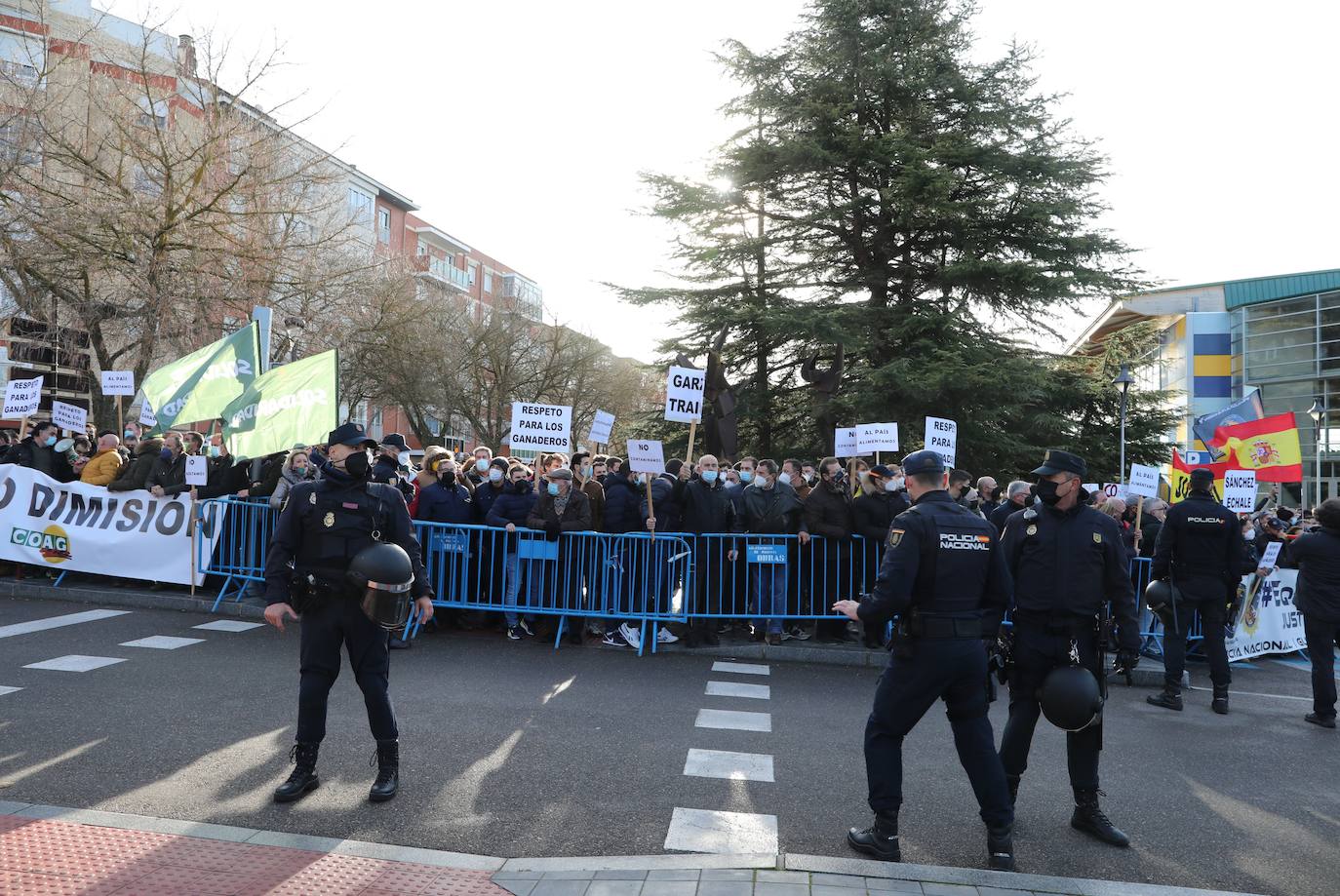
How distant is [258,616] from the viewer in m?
10.5

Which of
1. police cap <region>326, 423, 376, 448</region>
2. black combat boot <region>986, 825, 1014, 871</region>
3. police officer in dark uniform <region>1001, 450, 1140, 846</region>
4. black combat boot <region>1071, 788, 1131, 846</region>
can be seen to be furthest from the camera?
police cap <region>326, 423, 376, 448</region>

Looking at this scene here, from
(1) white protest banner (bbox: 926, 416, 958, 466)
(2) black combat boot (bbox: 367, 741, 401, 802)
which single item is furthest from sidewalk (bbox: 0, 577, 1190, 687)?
(2) black combat boot (bbox: 367, 741, 401, 802)

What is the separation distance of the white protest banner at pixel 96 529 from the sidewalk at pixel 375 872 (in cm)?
740

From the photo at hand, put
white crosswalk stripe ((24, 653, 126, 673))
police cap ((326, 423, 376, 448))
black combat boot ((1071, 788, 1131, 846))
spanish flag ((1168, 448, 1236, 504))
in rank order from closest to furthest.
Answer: black combat boot ((1071, 788, 1131, 846)) → police cap ((326, 423, 376, 448)) → white crosswalk stripe ((24, 653, 126, 673)) → spanish flag ((1168, 448, 1236, 504))

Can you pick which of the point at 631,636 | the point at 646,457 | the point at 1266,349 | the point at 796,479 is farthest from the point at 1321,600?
the point at 1266,349

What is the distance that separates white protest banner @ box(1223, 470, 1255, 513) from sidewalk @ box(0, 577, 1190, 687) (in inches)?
94.2

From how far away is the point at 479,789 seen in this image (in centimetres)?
520

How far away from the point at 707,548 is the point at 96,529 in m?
7.37

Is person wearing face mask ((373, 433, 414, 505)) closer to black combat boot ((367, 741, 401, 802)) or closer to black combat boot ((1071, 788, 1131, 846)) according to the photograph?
black combat boot ((367, 741, 401, 802))

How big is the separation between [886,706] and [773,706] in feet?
10.5

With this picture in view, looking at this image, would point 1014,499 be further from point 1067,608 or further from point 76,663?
point 76,663

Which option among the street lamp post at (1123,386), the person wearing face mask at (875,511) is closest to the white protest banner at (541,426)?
the person wearing face mask at (875,511)

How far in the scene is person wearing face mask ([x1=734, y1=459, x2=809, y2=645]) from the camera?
10.0 metres

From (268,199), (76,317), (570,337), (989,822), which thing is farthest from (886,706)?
(570,337)
